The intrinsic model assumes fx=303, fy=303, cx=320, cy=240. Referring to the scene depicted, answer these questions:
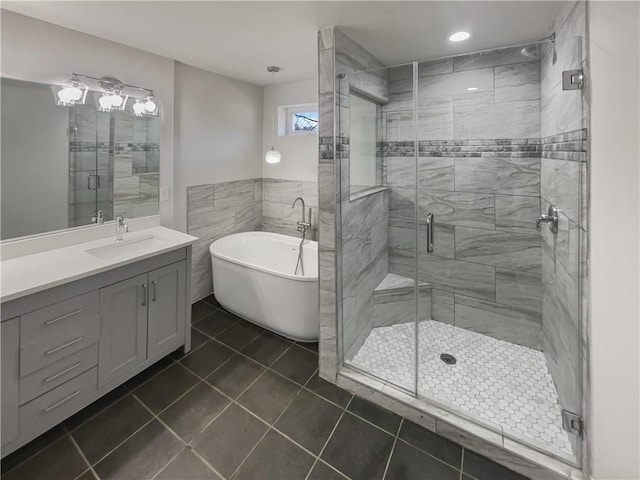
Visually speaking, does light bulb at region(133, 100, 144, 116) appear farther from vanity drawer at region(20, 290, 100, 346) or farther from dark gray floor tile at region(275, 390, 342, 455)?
dark gray floor tile at region(275, 390, 342, 455)

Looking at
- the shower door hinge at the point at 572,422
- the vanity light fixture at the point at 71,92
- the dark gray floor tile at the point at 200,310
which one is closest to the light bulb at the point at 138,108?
the vanity light fixture at the point at 71,92

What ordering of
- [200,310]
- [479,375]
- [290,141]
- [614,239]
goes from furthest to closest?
[290,141] < [200,310] < [479,375] < [614,239]

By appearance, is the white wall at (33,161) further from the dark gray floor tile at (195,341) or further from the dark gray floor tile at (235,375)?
the dark gray floor tile at (235,375)

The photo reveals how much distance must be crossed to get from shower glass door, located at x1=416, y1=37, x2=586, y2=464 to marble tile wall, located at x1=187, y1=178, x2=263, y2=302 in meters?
1.85

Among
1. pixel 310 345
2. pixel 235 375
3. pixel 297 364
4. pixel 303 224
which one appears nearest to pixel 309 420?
pixel 297 364

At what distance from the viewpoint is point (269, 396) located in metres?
2.05

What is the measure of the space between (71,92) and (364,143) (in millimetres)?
2212

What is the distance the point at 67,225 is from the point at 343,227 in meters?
2.01

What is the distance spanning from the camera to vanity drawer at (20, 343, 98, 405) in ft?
5.11

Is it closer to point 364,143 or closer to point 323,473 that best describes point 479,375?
point 323,473

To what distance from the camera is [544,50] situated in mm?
2168

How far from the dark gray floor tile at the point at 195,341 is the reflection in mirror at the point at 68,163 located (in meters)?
1.17

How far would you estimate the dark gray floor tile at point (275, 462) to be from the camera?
1.52 meters

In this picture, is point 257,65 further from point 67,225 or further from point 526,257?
point 526,257
